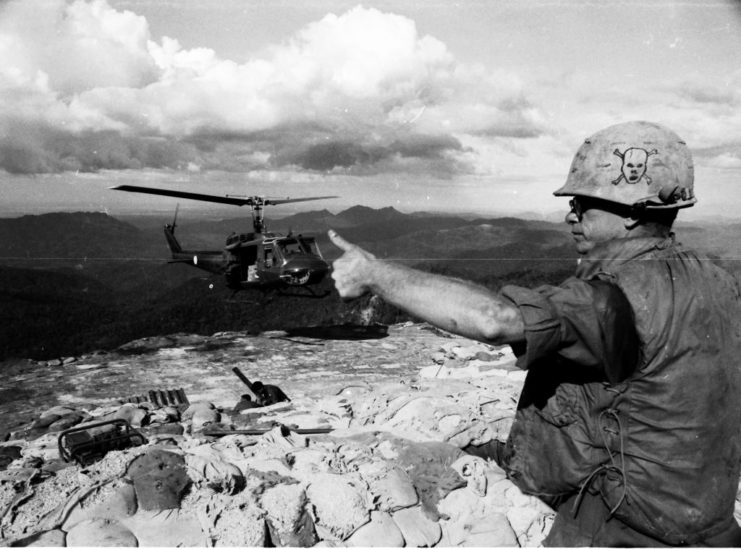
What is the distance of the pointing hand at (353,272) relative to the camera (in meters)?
1.63

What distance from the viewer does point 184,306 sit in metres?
30.8

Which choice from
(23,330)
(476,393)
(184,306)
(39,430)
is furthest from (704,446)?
(23,330)

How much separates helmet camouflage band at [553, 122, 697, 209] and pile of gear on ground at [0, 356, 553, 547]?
3.00m

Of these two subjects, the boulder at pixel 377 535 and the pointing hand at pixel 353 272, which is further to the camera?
the boulder at pixel 377 535

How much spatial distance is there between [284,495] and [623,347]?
10.4 feet

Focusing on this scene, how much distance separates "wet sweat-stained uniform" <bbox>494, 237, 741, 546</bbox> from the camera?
57.8 inches

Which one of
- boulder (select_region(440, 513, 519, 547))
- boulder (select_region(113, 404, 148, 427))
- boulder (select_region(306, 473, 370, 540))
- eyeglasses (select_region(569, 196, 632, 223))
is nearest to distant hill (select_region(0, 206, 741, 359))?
eyeglasses (select_region(569, 196, 632, 223))

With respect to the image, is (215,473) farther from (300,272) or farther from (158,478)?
(300,272)

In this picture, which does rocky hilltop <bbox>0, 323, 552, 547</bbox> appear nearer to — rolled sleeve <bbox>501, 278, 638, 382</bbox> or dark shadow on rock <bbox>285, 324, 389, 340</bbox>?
rolled sleeve <bbox>501, 278, 638, 382</bbox>

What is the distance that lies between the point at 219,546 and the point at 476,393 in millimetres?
4187

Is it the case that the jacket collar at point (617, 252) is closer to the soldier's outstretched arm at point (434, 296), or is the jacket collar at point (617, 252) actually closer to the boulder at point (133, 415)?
the soldier's outstretched arm at point (434, 296)

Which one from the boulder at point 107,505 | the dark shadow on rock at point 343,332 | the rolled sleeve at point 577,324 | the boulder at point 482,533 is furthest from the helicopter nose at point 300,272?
the rolled sleeve at point 577,324

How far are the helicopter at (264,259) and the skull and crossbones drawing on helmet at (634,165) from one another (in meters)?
8.99

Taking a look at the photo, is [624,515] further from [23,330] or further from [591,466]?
[23,330]
